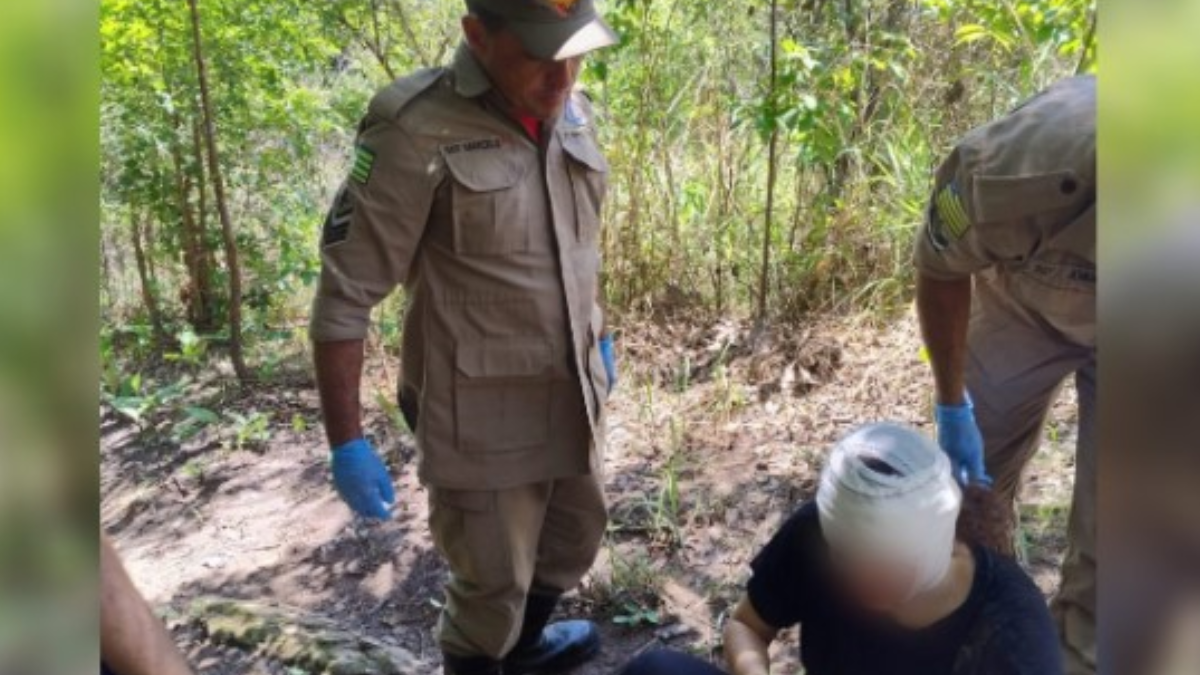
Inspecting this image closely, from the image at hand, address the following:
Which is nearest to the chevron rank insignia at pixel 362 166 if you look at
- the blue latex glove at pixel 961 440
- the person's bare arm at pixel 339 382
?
the person's bare arm at pixel 339 382

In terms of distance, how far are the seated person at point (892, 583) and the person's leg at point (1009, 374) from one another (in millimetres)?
564

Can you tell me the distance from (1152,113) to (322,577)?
3.21 metres

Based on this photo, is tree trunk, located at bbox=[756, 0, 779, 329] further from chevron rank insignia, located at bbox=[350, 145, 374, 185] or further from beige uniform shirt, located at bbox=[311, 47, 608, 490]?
chevron rank insignia, located at bbox=[350, 145, 374, 185]

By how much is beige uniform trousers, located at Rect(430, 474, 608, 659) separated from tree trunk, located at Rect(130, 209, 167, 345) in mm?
3384

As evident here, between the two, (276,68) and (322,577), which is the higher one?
(276,68)

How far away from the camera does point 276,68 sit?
4879 millimetres

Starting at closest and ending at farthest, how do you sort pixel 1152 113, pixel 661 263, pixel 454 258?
pixel 1152 113
pixel 454 258
pixel 661 263

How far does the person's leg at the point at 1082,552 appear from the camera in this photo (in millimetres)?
1967

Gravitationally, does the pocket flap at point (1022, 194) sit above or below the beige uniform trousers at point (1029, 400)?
above

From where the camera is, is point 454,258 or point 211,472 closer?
point 454,258

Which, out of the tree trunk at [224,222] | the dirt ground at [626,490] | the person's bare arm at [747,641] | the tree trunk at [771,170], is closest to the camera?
the person's bare arm at [747,641]

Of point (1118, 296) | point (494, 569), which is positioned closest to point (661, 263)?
point (494, 569)

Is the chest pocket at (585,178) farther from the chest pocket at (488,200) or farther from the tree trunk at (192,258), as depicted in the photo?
the tree trunk at (192,258)

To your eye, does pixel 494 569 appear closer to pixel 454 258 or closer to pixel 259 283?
pixel 454 258
